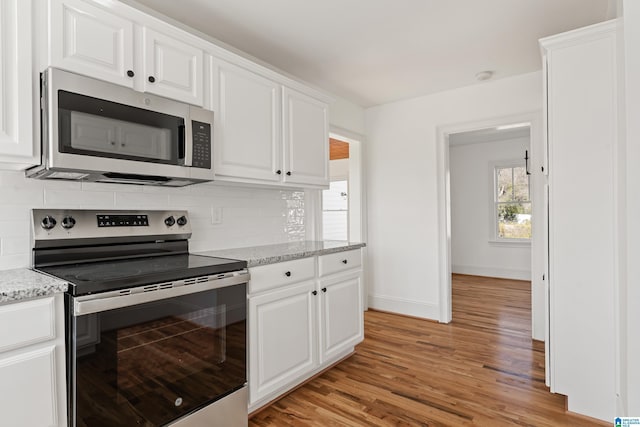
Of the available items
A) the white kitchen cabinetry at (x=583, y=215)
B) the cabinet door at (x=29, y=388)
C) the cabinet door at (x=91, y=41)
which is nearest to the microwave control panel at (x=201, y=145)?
the cabinet door at (x=91, y=41)

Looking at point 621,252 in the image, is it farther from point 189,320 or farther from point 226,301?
point 189,320

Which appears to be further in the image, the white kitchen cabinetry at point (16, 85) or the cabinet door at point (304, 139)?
the cabinet door at point (304, 139)

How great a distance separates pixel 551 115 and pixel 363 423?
213 cm

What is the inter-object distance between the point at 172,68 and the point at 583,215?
244 centimetres

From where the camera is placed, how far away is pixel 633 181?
140cm

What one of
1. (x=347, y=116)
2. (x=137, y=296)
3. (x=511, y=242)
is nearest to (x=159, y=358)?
(x=137, y=296)

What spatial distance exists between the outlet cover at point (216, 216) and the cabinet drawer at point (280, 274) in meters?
0.63

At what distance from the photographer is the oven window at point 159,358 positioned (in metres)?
1.34

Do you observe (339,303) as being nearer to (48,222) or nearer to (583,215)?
(583,215)

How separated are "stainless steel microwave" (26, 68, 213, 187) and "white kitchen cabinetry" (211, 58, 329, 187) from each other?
7.4 inches

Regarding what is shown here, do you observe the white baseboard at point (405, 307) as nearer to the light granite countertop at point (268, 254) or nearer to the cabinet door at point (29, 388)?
the light granite countertop at point (268, 254)

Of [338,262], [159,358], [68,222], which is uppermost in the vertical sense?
[68,222]

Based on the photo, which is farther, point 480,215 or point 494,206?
point 480,215

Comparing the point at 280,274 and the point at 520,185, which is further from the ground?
the point at 520,185
